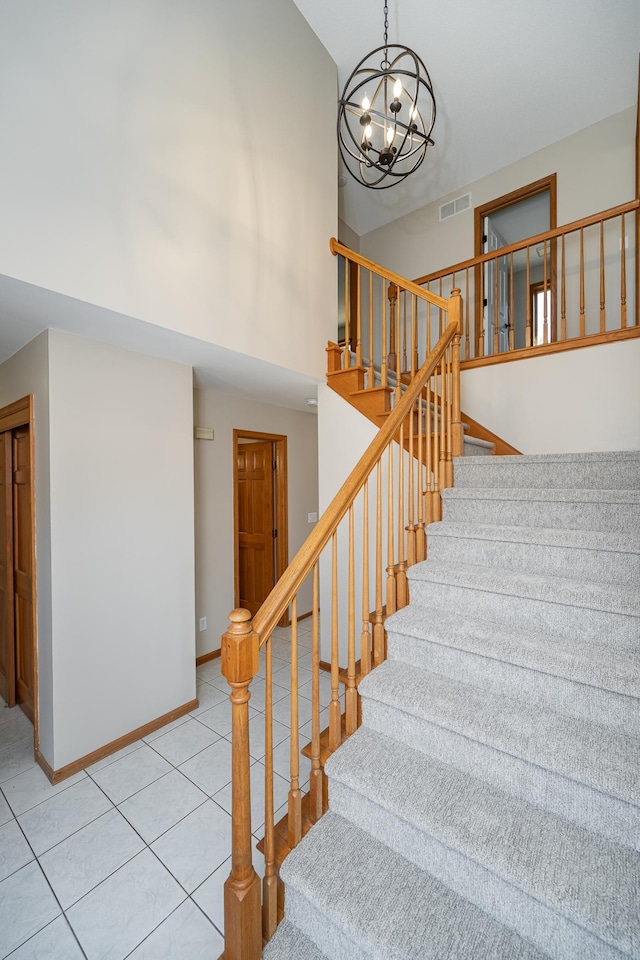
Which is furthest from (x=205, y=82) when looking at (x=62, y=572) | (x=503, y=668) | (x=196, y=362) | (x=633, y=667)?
(x=633, y=667)

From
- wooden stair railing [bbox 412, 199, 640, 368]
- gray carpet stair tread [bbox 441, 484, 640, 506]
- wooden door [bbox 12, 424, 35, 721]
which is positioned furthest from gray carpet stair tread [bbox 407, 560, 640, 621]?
wooden door [bbox 12, 424, 35, 721]

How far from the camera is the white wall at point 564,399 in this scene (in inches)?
118

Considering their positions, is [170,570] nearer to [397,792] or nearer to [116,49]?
[397,792]

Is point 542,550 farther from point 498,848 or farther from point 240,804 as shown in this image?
point 240,804

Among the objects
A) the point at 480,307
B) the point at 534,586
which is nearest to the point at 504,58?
the point at 480,307

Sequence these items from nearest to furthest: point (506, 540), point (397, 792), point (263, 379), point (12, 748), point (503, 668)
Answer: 1. point (397, 792)
2. point (503, 668)
3. point (506, 540)
4. point (12, 748)
5. point (263, 379)

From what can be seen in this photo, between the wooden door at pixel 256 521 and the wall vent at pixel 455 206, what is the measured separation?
10.9 feet

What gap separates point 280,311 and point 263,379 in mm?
553

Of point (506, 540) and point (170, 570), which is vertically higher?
point (506, 540)

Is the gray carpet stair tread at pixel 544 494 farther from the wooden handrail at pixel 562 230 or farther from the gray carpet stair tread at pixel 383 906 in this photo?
the gray carpet stair tread at pixel 383 906

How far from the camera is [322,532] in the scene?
1.43 meters

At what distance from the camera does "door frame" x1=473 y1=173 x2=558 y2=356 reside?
388 cm

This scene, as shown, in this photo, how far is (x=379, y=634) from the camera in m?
1.81

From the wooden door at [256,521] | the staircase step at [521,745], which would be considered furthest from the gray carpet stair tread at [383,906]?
the wooden door at [256,521]
